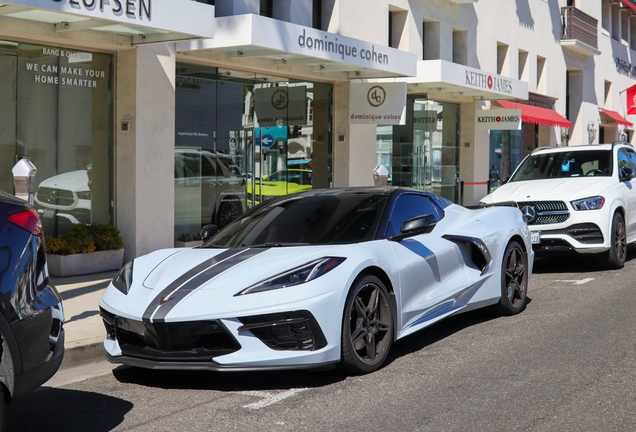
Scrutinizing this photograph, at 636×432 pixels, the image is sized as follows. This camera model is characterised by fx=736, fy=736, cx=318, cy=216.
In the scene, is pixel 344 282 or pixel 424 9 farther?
pixel 424 9

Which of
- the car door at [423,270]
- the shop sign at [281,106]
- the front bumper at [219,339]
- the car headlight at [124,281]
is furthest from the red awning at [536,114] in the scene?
the front bumper at [219,339]

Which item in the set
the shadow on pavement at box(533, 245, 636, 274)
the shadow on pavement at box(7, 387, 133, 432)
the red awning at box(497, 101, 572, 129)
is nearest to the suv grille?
the shadow on pavement at box(533, 245, 636, 274)

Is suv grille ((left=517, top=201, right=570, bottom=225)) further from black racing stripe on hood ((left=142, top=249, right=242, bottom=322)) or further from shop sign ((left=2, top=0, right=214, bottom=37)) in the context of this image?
black racing stripe on hood ((left=142, top=249, right=242, bottom=322))

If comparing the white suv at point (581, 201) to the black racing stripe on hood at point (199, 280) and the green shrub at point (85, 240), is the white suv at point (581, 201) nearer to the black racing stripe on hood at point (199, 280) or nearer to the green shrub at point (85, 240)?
the black racing stripe on hood at point (199, 280)

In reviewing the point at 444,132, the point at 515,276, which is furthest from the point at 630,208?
the point at 444,132

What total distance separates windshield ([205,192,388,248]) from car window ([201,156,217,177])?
21.7 ft

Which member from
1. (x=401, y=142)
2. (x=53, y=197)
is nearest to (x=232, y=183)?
(x=53, y=197)

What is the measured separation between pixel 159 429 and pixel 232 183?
9.87 m

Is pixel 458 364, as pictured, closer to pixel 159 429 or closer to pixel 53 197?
pixel 159 429

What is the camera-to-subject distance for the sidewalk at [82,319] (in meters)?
6.04

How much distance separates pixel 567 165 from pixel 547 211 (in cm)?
167

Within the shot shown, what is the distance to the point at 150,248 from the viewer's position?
38.1ft

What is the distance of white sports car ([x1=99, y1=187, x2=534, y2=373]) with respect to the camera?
4754 mm

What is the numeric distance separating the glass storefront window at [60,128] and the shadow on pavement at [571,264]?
689cm
